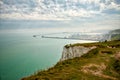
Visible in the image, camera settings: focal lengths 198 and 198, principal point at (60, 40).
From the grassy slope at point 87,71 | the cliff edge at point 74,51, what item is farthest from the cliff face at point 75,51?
the grassy slope at point 87,71

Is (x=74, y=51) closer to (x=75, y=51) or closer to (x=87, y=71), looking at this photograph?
(x=75, y=51)

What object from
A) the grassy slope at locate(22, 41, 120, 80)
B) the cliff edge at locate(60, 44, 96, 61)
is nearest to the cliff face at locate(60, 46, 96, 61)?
the cliff edge at locate(60, 44, 96, 61)

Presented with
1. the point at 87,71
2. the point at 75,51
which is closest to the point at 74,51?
the point at 75,51

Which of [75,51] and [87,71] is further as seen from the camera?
[75,51]

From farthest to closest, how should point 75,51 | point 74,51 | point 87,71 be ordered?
point 74,51 < point 75,51 < point 87,71

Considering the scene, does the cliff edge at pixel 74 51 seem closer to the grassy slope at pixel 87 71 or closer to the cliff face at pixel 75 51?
the cliff face at pixel 75 51

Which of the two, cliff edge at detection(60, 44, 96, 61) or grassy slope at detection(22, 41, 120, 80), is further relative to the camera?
cliff edge at detection(60, 44, 96, 61)

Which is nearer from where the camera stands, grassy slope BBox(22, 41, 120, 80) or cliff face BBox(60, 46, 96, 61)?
grassy slope BBox(22, 41, 120, 80)

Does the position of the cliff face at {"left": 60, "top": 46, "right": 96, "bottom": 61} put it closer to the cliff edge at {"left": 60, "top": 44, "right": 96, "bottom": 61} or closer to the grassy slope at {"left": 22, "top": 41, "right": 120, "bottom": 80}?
the cliff edge at {"left": 60, "top": 44, "right": 96, "bottom": 61}

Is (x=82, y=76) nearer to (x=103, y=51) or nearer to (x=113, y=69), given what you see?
(x=113, y=69)

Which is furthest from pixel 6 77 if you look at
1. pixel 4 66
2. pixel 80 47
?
pixel 80 47

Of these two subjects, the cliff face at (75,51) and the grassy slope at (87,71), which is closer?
the grassy slope at (87,71)
